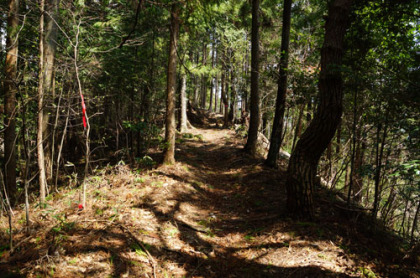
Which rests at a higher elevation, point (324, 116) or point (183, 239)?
point (324, 116)

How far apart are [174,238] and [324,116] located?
350 centimetres

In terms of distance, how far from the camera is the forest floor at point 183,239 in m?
2.87

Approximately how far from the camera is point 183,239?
3.99m

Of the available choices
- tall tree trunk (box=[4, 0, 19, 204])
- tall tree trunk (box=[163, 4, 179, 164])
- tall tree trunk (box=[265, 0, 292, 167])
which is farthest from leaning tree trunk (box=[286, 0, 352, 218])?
tall tree trunk (box=[4, 0, 19, 204])

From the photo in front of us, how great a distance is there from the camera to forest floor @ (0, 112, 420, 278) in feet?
9.40

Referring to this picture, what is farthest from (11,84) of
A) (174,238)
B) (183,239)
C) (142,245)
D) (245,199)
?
(245,199)

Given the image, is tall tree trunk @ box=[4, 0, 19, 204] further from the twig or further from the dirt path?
the twig

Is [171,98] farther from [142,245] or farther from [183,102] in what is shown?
[183,102]

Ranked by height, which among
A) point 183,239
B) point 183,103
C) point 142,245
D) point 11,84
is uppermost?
point 183,103

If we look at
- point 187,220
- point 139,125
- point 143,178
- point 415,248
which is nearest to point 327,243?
point 415,248

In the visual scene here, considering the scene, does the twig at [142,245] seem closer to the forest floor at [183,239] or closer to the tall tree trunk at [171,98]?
the forest floor at [183,239]

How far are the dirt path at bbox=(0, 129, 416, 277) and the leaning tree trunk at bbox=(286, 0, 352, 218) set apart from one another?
61 cm

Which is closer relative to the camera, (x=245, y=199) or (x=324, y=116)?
(x=324, y=116)

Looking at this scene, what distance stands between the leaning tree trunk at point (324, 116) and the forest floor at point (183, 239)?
0.61 meters
